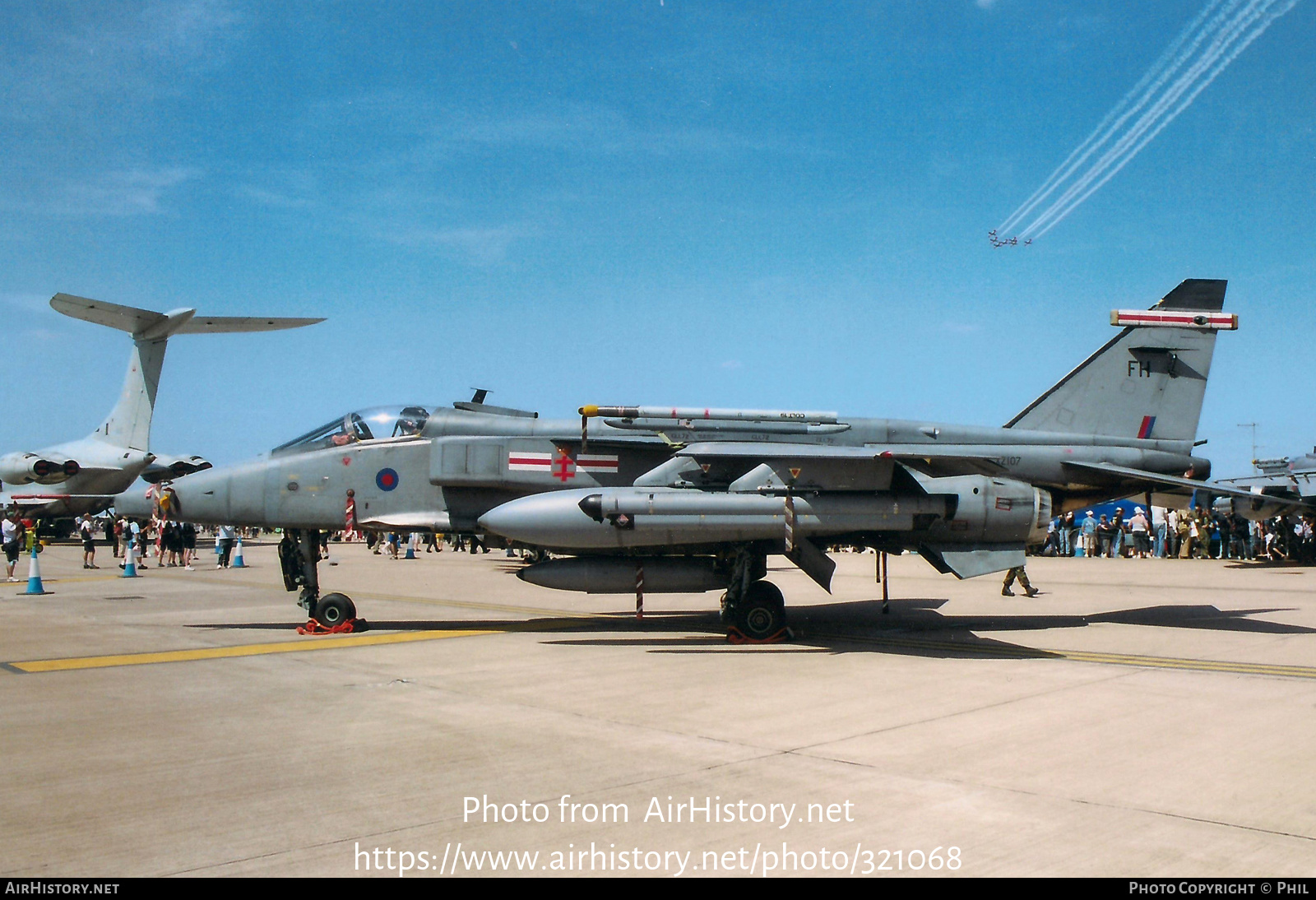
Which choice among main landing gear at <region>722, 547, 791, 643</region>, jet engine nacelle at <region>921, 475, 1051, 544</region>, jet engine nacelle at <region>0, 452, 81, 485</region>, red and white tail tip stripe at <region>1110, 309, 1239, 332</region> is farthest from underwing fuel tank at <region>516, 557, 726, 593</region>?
jet engine nacelle at <region>0, 452, 81, 485</region>

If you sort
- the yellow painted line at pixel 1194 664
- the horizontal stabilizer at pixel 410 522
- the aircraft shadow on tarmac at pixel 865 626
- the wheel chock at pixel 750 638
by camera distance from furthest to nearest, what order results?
the horizontal stabilizer at pixel 410 522 < the wheel chock at pixel 750 638 < the aircraft shadow on tarmac at pixel 865 626 < the yellow painted line at pixel 1194 664

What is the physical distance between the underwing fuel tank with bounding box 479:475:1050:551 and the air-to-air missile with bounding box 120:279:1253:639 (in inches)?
0.8

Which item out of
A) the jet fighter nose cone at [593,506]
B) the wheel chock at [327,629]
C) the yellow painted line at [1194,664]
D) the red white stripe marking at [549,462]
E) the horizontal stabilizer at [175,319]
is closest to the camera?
the yellow painted line at [1194,664]

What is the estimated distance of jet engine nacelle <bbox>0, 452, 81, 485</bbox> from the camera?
112 ft

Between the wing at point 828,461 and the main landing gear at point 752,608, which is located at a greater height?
the wing at point 828,461

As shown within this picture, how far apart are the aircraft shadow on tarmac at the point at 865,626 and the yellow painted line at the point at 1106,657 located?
0.09ft

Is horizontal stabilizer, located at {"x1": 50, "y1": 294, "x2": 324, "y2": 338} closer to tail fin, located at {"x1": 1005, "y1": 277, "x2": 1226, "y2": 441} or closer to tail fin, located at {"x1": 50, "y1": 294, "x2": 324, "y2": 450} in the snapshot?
tail fin, located at {"x1": 50, "y1": 294, "x2": 324, "y2": 450}

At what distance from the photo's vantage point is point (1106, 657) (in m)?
9.82

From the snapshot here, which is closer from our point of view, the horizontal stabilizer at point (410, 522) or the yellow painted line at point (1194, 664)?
the yellow painted line at point (1194, 664)

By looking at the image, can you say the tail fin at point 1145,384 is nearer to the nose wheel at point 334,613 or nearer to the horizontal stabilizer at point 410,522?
the horizontal stabilizer at point 410,522

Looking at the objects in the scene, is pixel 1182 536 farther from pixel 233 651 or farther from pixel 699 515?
pixel 233 651

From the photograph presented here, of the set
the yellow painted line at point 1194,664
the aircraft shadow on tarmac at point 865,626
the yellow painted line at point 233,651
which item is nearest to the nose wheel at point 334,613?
the yellow painted line at point 233,651

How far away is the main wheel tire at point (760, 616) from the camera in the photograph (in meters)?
11.2

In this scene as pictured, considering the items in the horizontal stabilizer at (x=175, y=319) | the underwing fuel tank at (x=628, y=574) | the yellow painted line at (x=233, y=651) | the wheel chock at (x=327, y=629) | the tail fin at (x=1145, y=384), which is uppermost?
the horizontal stabilizer at (x=175, y=319)
